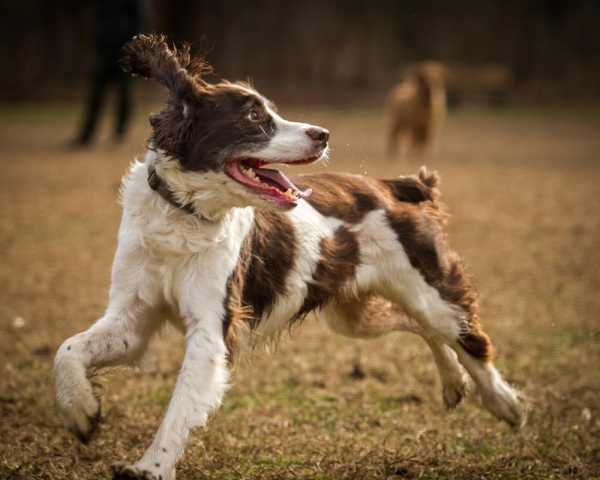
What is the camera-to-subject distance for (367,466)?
12.7 ft

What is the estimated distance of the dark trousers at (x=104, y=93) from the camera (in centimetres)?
1580

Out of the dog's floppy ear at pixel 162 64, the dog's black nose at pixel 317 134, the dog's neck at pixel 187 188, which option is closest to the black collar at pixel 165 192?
the dog's neck at pixel 187 188

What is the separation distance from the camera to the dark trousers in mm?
15804

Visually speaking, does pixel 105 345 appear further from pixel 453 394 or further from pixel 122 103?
pixel 122 103

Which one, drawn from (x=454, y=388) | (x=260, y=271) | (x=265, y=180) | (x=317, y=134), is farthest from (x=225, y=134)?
(x=454, y=388)

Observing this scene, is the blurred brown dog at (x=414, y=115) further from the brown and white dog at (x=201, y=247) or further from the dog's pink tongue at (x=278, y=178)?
the dog's pink tongue at (x=278, y=178)

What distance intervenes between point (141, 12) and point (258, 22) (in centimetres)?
1362

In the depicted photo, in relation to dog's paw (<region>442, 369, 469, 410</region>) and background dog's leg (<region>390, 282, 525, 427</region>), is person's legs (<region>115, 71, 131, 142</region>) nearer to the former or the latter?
dog's paw (<region>442, 369, 469, 410</region>)

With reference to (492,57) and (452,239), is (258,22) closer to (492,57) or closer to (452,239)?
(492,57)

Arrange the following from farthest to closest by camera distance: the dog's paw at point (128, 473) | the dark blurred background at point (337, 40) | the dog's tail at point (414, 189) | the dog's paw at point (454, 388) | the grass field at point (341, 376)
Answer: the dark blurred background at point (337, 40) < the dog's paw at point (454, 388) < the dog's tail at point (414, 189) < the grass field at point (341, 376) < the dog's paw at point (128, 473)

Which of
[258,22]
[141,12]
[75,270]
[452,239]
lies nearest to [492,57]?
[258,22]

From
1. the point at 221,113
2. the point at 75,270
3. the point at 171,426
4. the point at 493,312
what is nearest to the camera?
the point at 171,426

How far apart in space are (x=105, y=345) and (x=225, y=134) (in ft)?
3.09

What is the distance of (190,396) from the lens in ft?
11.2
